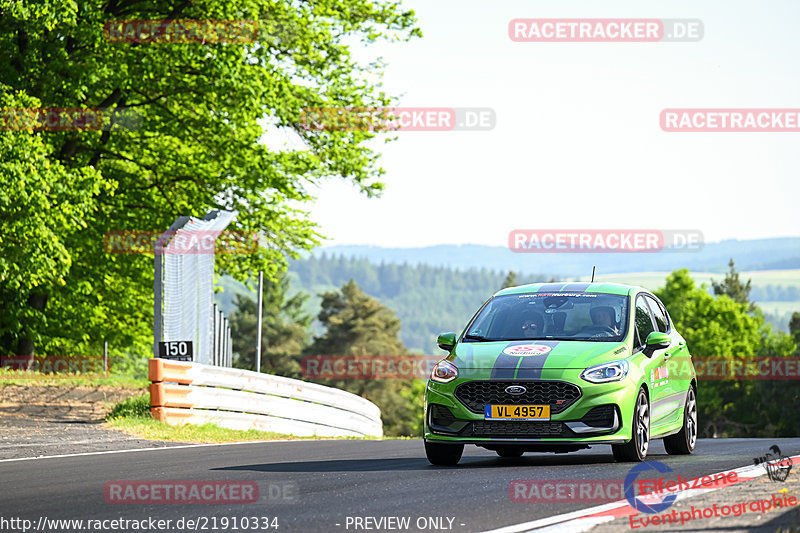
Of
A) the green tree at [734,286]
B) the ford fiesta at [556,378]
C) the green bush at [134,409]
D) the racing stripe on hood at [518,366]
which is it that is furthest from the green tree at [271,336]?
the racing stripe on hood at [518,366]

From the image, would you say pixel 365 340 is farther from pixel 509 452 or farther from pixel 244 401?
pixel 509 452

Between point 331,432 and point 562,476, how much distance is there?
1367cm

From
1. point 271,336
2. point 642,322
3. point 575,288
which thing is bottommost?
point 271,336

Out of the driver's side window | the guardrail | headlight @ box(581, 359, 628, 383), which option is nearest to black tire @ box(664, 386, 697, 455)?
the driver's side window

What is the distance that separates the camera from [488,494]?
823 centimetres

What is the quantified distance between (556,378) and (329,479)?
7.50 feet

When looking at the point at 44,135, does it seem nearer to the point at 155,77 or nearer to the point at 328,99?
the point at 155,77

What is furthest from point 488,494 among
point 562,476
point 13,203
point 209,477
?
point 13,203

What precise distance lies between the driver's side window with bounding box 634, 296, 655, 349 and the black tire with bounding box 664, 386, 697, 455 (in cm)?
118

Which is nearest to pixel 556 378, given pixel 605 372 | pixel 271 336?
pixel 605 372

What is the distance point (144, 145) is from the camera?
26.7 metres

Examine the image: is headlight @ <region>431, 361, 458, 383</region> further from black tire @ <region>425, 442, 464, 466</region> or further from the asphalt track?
the asphalt track

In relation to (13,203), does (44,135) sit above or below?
above

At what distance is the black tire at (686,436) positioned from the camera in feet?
40.6
